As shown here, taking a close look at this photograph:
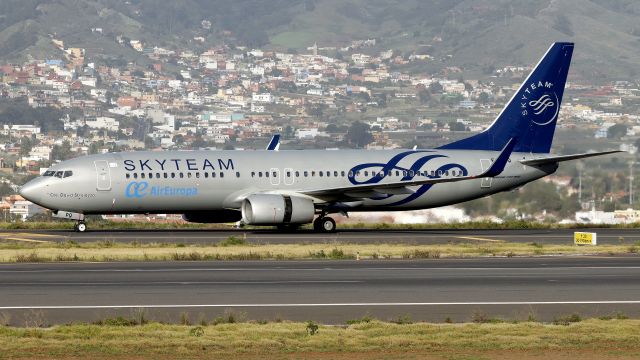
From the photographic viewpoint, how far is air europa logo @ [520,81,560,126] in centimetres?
5859

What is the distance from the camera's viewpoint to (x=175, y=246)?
43.6 m

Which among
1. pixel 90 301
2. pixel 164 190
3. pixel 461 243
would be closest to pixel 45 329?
pixel 90 301

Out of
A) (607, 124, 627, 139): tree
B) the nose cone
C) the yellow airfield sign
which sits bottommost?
the yellow airfield sign

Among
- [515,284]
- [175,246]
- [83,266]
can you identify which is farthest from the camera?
[175,246]

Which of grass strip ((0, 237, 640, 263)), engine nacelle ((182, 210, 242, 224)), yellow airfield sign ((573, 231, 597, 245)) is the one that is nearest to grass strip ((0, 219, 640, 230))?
engine nacelle ((182, 210, 242, 224))

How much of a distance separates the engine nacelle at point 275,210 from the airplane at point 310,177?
39 mm

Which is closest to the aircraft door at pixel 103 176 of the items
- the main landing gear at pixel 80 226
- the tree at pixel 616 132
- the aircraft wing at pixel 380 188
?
the main landing gear at pixel 80 226

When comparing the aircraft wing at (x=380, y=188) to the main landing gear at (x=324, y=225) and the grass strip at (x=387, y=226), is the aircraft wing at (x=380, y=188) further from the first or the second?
the grass strip at (x=387, y=226)

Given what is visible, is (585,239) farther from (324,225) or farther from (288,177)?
(288,177)

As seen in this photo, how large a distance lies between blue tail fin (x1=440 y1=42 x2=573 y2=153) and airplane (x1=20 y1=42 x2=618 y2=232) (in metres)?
0.04

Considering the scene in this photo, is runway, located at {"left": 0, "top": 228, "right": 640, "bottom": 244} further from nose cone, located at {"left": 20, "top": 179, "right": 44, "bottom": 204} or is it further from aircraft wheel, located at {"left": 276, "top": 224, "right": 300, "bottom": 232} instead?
nose cone, located at {"left": 20, "top": 179, "right": 44, "bottom": 204}

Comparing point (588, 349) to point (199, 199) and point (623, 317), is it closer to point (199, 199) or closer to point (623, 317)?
point (623, 317)

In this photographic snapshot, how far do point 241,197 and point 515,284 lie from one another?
77.1 ft

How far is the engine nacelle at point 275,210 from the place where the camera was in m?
51.1
